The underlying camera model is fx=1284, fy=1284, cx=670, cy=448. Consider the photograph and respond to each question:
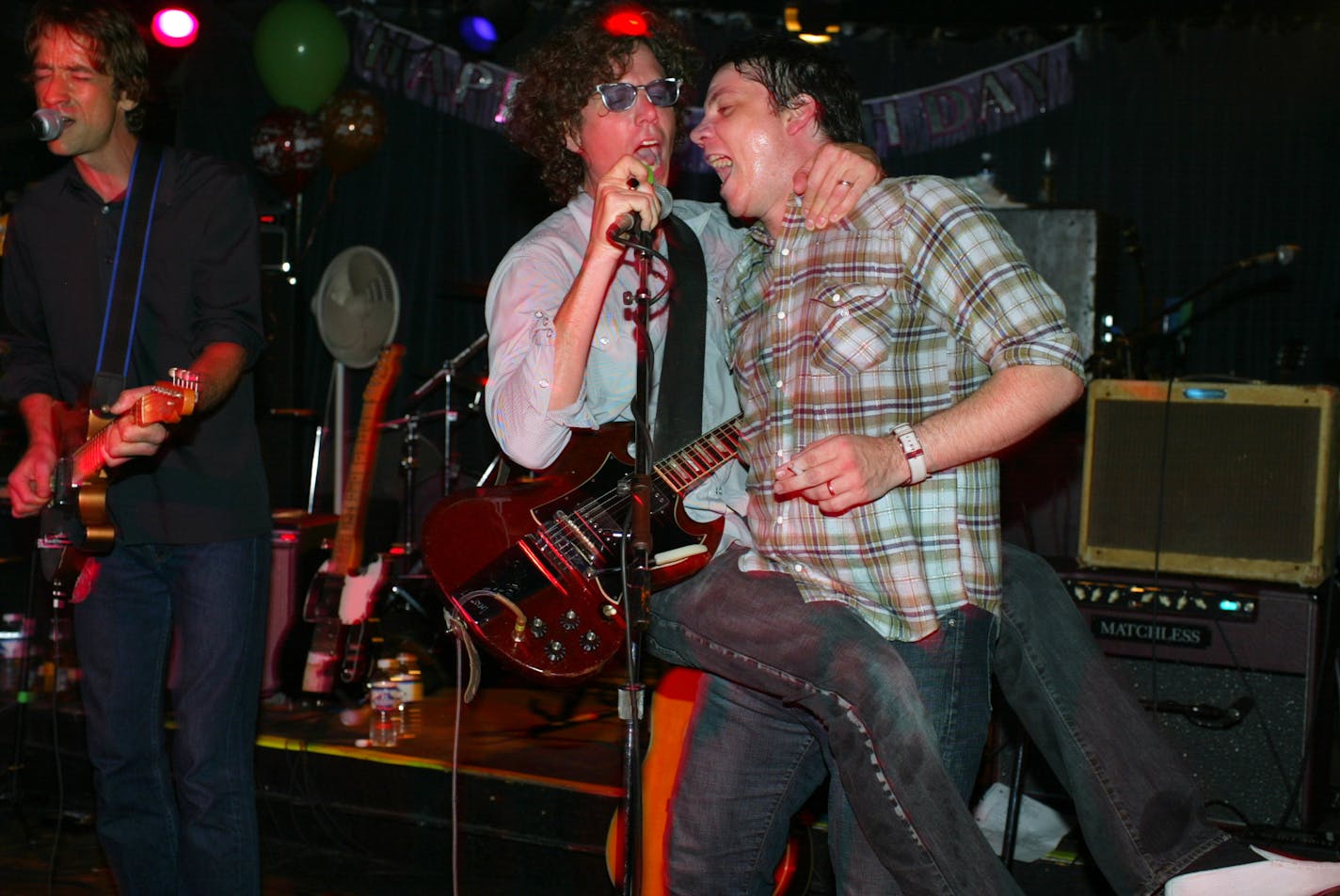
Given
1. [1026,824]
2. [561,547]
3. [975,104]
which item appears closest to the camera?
[561,547]

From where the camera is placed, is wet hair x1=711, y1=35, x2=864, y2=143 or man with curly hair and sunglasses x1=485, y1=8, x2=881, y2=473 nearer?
man with curly hair and sunglasses x1=485, y1=8, x2=881, y2=473

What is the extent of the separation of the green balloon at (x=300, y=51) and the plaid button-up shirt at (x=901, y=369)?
5089 mm

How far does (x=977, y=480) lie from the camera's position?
223 centimetres

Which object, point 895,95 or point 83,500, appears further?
point 895,95

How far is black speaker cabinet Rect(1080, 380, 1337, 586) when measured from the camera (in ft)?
12.3

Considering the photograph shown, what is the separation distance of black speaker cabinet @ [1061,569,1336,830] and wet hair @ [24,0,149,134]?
3.07 metres

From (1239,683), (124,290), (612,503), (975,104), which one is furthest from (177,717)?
(975,104)

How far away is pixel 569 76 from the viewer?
109 inches

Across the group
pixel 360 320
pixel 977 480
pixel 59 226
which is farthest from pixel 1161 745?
pixel 360 320

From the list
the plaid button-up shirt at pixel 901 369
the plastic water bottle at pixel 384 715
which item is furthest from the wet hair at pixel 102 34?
the plastic water bottle at pixel 384 715

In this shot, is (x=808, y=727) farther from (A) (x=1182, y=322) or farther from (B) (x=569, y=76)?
(A) (x=1182, y=322)

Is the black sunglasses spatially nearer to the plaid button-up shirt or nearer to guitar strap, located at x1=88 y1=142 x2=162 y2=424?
the plaid button-up shirt

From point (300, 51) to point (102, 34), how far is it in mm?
3886

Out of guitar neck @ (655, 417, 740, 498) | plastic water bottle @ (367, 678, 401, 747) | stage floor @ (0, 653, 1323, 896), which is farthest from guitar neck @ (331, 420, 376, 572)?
guitar neck @ (655, 417, 740, 498)
